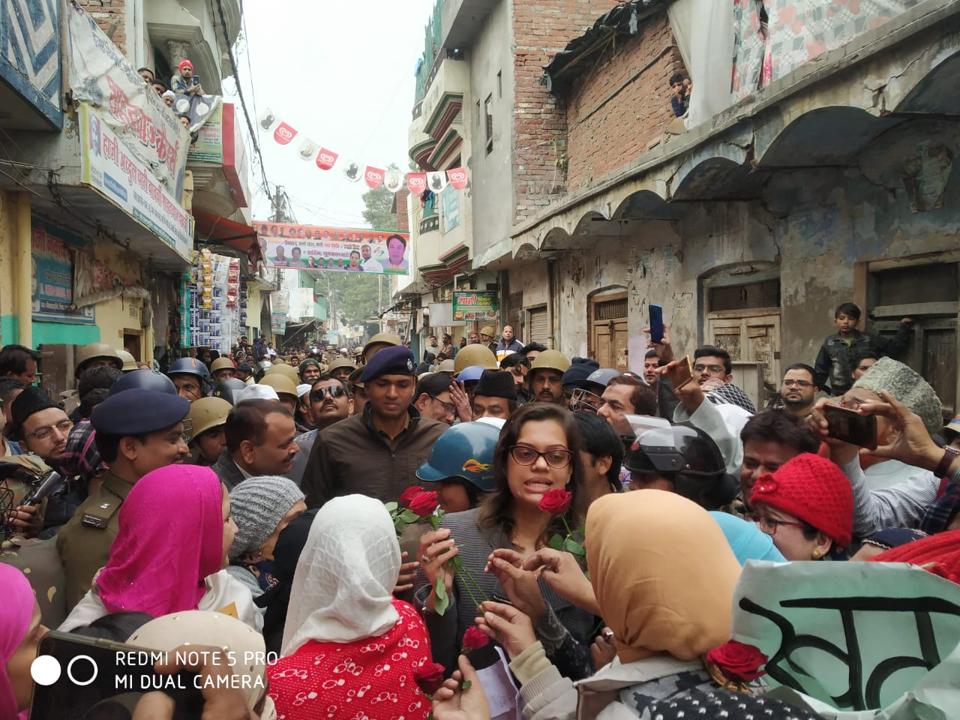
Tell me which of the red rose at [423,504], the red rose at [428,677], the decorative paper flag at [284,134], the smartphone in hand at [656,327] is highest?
the decorative paper flag at [284,134]

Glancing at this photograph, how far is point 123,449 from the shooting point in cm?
263

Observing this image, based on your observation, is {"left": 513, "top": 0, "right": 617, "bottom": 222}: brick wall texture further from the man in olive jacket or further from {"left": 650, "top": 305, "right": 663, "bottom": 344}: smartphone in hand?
the man in olive jacket

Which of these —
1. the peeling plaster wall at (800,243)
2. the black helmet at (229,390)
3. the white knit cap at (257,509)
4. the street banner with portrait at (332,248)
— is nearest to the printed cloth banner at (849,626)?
the white knit cap at (257,509)

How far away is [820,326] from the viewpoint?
22.0 feet

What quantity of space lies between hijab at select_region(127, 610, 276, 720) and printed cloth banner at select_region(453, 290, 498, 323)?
14781 mm

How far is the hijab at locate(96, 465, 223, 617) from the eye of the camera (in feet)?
6.06

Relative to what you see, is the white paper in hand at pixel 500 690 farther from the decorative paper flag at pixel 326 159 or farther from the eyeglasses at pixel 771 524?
the decorative paper flag at pixel 326 159

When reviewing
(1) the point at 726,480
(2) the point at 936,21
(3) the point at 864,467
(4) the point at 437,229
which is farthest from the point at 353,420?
(4) the point at 437,229

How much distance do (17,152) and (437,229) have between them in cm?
1768

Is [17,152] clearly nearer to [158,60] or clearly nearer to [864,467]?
[864,467]

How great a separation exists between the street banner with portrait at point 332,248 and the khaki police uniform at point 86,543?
68.3 ft

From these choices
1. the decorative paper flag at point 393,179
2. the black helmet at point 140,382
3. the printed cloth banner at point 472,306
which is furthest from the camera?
the decorative paper flag at point 393,179

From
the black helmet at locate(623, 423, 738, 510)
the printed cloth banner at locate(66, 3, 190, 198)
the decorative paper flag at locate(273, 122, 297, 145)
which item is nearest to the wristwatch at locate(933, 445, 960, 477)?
the black helmet at locate(623, 423, 738, 510)

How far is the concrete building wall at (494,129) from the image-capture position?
1559 centimetres
